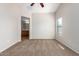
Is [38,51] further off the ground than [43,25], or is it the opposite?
[43,25]

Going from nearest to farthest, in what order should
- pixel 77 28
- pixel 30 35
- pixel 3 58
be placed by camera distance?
1. pixel 3 58
2. pixel 77 28
3. pixel 30 35

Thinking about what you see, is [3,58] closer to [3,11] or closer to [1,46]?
[1,46]

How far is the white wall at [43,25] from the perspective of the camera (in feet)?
29.0

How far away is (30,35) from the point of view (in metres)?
8.50

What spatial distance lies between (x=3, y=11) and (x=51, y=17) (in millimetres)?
5297

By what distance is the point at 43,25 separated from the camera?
9039 mm

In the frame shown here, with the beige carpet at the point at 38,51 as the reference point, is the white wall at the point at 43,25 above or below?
above

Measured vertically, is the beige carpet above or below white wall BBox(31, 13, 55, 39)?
below

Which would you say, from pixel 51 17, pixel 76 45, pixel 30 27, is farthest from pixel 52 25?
pixel 76 45

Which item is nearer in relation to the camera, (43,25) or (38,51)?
(38,51)

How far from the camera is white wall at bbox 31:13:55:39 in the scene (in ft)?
29.0

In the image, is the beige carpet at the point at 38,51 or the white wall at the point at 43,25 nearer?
the beige carpet at the point at 38,51

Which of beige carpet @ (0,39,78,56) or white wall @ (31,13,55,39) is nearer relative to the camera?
beige carpet @ (0,39,78,56)

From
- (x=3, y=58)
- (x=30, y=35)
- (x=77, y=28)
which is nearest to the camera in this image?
(x=3, y=58)
